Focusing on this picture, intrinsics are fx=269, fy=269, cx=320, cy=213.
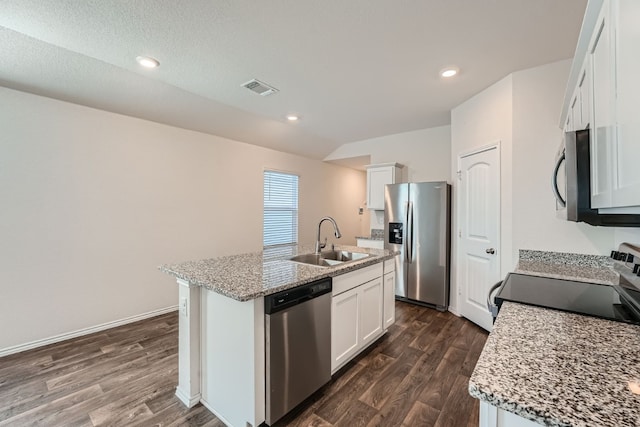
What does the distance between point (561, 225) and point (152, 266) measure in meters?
4.33

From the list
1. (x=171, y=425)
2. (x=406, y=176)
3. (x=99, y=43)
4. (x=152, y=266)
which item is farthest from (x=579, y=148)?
(x=152, y=266)

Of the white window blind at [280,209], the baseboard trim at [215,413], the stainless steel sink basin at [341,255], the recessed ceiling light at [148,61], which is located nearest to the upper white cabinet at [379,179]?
the white window blind at [280,209]

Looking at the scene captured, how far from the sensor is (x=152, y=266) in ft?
10.9

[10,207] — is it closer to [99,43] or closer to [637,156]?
[99,43]

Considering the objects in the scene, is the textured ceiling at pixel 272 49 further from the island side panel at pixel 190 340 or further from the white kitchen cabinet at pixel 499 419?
the white kitchen cabinet at pixel 499 419

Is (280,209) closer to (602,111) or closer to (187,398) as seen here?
(187,398)

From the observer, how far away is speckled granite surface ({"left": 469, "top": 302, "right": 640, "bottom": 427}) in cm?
59

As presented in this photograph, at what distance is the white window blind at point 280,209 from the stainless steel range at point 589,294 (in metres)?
3.75

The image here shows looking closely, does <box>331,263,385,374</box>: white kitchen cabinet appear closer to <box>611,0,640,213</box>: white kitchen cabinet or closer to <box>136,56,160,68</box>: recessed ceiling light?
<box>611,0,640,213</box>: white kitchen cabinet

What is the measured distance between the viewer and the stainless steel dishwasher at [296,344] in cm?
158

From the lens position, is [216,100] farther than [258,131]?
No

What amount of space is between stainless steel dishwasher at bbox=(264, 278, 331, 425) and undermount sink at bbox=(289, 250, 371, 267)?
0.69 metres

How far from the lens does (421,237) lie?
3.75 m

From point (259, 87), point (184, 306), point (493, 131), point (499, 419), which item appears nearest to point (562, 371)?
point (499, 419)
